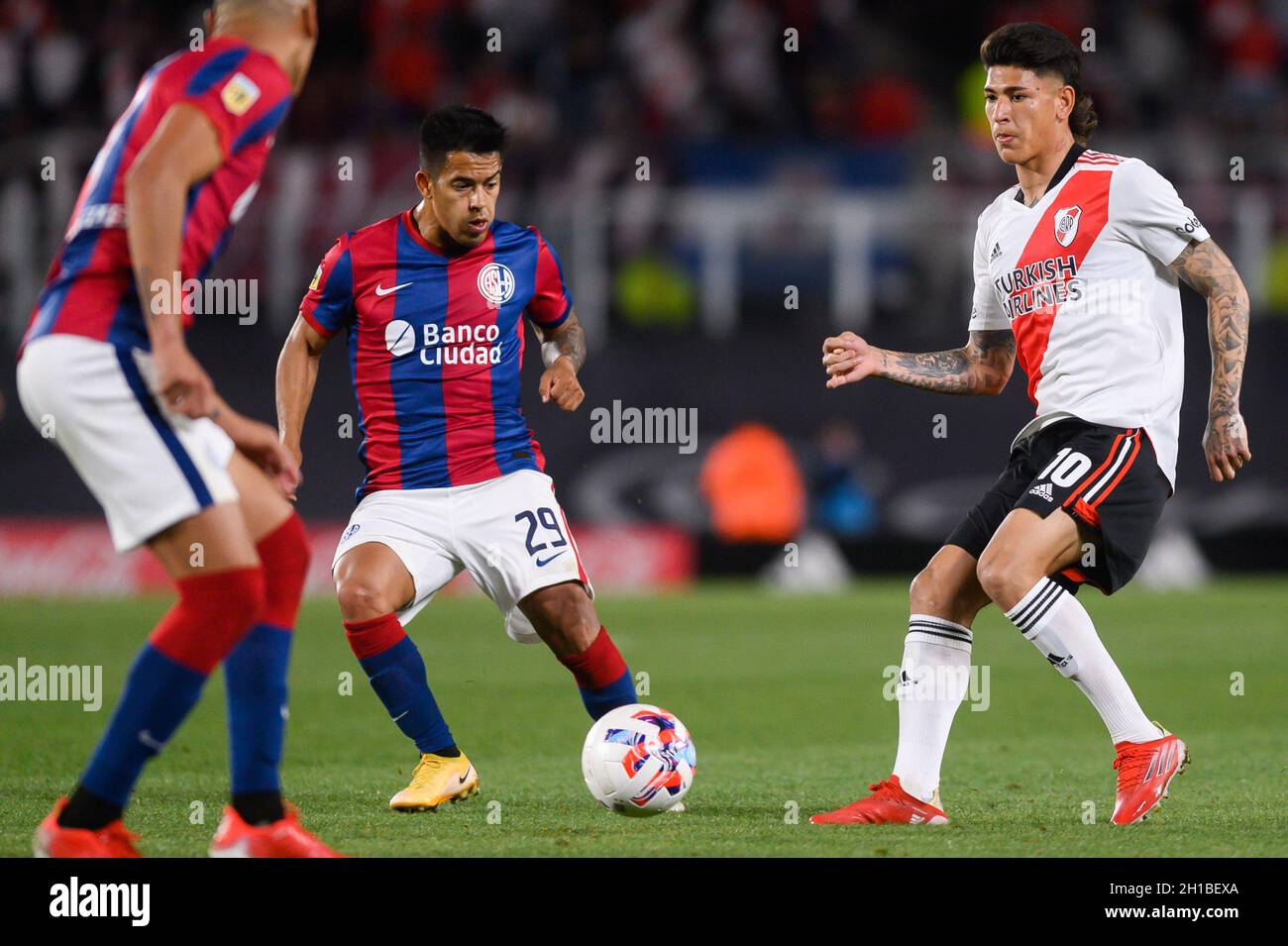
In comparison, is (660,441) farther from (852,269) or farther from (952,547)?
(952,547)

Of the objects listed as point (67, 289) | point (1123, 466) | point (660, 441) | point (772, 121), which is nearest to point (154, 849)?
point (67, 289)

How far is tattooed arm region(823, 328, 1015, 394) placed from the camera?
5.50 m

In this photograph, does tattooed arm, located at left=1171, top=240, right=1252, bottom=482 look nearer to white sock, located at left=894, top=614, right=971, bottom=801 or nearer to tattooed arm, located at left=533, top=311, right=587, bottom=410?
white sock, located at left=894, top=614, right=971, bottom=801

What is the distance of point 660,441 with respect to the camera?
16.6 metres

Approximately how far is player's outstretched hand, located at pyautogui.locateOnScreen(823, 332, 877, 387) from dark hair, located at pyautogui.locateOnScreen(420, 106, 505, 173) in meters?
1.38

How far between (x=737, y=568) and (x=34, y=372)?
13.8m

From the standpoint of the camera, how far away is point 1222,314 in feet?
17.3

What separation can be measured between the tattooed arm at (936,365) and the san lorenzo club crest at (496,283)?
124 centimetres

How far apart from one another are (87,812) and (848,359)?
8.86 feet

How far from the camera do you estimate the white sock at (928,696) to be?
536 centimetres

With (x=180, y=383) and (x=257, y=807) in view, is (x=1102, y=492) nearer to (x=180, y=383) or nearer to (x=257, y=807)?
(x=257, y=807)

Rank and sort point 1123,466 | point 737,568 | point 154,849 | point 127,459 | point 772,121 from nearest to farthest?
point 127,459
point 154,849
point 1123,466
point 737,568
point 772,121

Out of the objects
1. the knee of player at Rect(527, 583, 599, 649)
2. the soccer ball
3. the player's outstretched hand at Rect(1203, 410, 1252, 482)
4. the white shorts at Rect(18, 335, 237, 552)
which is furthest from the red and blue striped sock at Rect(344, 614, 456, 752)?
the player's outstretched hand at Rect(1203, 410, 1252, 482)

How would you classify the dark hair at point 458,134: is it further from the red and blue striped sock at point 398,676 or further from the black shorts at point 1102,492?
the black shorts at point 1102,492
